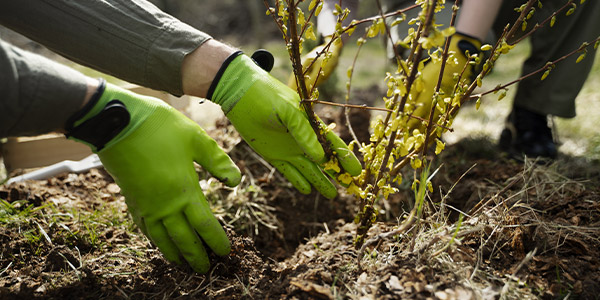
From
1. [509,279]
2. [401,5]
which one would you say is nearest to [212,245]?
[509,279]

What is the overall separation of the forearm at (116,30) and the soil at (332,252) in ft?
2.35

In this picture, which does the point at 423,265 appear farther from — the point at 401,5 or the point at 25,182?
the point at 401,5

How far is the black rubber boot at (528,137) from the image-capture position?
252 centimetres

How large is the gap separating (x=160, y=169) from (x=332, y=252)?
744 mm

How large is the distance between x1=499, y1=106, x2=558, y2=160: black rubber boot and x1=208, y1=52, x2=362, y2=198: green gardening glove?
61.0 inches

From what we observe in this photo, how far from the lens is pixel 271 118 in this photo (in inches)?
59.3

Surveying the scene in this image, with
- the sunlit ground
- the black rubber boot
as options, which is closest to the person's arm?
the black rubber boot

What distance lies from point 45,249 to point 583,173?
2691mm

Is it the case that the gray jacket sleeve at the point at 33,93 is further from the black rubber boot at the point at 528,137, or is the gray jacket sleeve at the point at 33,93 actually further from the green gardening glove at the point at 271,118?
the black rubber boot at the point at 528,137

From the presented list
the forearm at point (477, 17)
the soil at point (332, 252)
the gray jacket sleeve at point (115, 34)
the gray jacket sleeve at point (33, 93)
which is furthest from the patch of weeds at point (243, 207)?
the forearm at point (477, 17)

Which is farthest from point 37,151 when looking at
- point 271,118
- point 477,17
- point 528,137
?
point 528,137

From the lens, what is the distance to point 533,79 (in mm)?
2592

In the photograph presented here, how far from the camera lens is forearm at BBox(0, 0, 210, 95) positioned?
60.9 inches

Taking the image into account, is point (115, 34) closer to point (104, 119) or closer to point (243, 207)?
point (104, 119)
